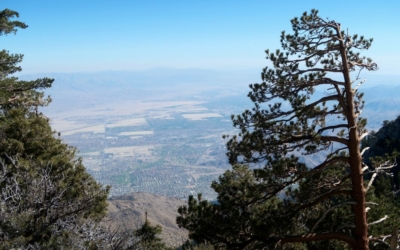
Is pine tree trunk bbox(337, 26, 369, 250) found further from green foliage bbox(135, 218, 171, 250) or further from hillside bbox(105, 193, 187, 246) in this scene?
hillside bbox(105, 193, 187, 246)

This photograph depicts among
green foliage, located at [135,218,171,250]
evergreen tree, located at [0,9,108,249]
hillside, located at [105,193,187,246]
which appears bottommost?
hillside, located at [105,193,187,246]

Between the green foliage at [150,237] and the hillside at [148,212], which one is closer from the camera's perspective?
the green foliage at [150,237]

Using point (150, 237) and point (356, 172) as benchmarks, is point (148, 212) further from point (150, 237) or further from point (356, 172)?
point (356, 172)

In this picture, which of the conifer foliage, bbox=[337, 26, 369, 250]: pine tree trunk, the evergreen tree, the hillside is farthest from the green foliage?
the hillside

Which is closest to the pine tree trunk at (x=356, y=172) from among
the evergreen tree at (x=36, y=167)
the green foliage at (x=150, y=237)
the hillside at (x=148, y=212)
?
the evergreen tree at (x=36, y=167)

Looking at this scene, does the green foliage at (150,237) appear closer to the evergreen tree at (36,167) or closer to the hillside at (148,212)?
the evergreen tree at (36,167)

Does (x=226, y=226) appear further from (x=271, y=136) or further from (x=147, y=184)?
(x=147, y=184)

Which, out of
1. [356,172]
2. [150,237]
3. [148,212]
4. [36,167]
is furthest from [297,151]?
[148,212]
